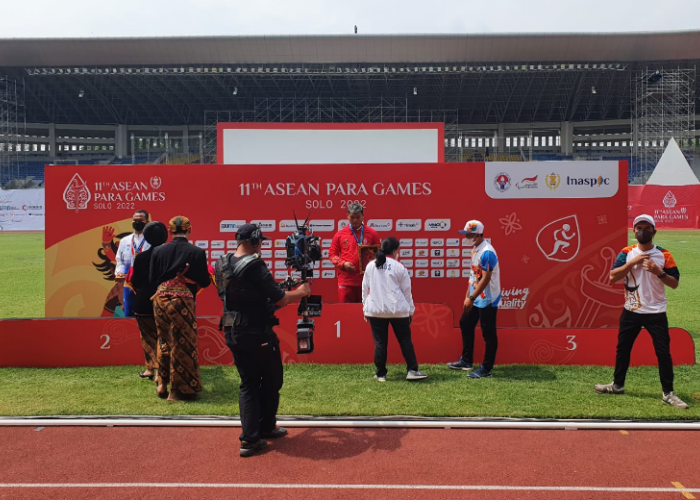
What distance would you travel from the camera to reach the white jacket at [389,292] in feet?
19.1

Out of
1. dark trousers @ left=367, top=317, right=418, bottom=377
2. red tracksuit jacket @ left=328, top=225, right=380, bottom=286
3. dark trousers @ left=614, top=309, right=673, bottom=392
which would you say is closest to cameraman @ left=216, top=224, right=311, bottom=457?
dark trousers @ left=367, top=317, right=418, bottom=377

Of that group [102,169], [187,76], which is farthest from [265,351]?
[187,76]

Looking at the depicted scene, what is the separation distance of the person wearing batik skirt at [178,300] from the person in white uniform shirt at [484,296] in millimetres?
2813

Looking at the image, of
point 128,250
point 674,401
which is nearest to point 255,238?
point 128,250

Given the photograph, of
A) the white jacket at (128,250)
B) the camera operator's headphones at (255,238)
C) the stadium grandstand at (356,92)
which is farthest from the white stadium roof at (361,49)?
Result: the camera operator's headphones at (255,238)

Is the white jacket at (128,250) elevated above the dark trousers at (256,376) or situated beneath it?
elevated above

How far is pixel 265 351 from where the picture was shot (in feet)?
14.1

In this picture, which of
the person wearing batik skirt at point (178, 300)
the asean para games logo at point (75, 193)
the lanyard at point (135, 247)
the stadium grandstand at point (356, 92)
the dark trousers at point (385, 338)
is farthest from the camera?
the stadium grandstand at point (356, 92)

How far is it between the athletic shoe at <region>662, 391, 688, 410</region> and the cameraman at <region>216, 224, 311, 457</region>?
3.48 m

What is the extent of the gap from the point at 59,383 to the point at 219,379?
5.48 feet

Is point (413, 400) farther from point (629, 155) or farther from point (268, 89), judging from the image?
point (629, 155)

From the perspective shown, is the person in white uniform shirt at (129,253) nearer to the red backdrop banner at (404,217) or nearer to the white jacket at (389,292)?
the red backdrop banner at (404,217)

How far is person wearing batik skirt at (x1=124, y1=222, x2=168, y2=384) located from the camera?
5.64 m

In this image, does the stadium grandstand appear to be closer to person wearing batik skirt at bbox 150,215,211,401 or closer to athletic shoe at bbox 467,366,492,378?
athletic shoe at bbox 467,366,492,378
